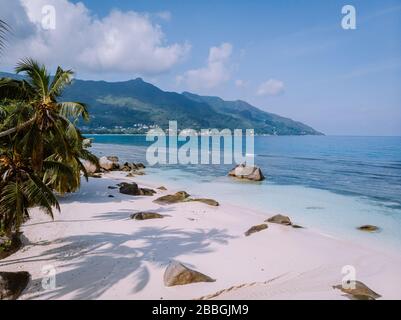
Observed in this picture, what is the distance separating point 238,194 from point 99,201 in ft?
38.5

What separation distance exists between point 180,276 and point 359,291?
4.72 m

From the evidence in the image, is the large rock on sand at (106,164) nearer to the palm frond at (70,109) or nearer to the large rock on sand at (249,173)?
the large rock on sand at (249,173)

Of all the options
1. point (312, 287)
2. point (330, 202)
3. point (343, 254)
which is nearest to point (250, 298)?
point (312, 287)

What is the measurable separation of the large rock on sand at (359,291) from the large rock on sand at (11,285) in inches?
325

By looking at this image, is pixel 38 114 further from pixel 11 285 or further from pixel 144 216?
pixel 144 216

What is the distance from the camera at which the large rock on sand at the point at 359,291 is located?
8.70 metres

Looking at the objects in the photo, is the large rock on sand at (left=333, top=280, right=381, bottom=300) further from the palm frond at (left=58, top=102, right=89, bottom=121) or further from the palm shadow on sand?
the palm frond at (left=58, top=102, right=89, bottom=121)

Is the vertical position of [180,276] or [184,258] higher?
[180,276]

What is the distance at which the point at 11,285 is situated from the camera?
8.23m

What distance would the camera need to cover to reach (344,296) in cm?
878

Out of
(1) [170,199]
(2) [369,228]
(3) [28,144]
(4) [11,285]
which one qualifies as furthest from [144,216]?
(2) [369,228]

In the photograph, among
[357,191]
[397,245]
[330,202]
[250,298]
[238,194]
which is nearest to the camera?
[250,298]
